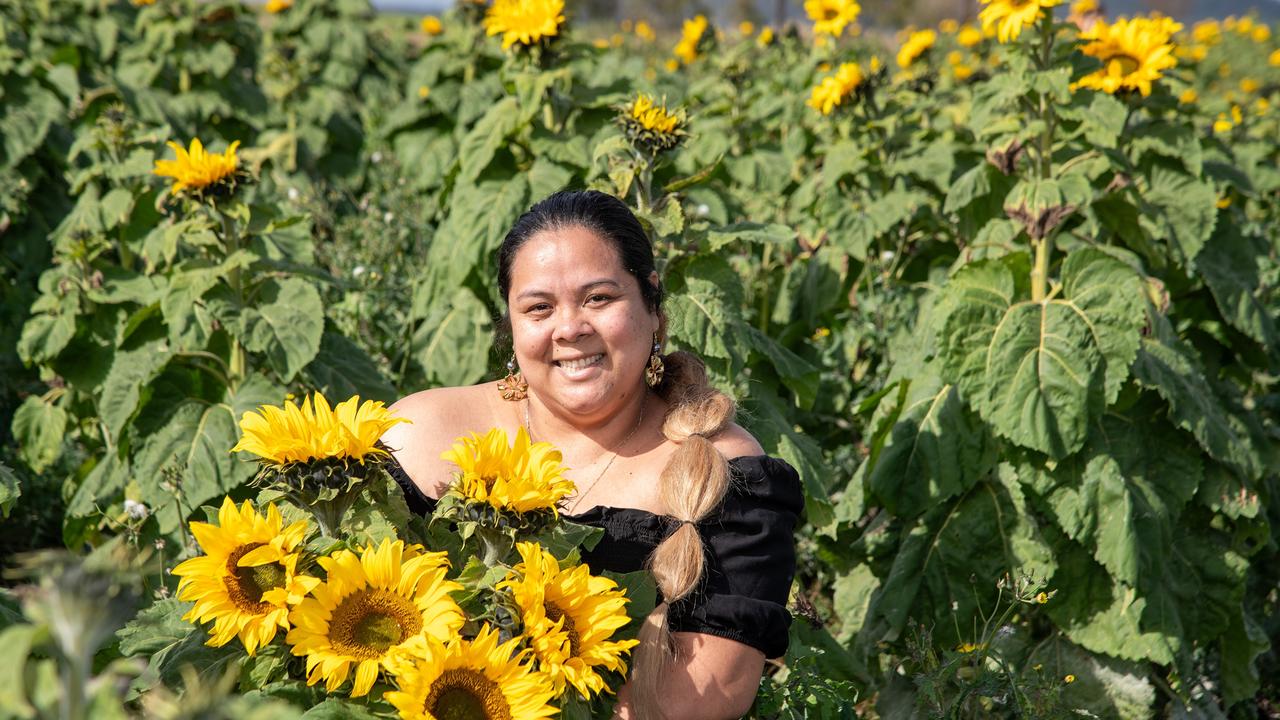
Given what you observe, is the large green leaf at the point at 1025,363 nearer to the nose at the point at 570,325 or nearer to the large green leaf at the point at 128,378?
the nose at the point at 570,325

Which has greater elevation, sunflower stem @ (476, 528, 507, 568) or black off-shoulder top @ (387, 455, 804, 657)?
sunflower stem @ (476, 528, 507, 568)

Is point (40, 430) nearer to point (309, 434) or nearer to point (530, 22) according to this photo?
point (530, 22)

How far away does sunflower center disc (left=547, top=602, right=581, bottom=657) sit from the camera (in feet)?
6.03

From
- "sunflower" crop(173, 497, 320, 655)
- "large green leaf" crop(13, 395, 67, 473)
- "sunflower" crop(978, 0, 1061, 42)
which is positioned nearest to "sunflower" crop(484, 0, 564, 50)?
"sunflower" crop(978, 0, 1061, 42)

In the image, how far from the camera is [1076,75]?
3.44 metres

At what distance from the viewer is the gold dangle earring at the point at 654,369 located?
269 cm

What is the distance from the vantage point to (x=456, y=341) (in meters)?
4.14

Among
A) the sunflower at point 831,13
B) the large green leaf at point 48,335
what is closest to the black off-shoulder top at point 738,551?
the large green leaf at point 48,335

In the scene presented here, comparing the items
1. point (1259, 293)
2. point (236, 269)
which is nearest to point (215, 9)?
point (236, 269)

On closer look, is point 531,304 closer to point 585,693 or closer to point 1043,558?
point 585,693

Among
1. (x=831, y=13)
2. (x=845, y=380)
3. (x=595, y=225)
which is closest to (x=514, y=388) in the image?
(x=595, y=225)

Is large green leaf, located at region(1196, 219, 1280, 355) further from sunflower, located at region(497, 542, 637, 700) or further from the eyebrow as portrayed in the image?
sunflower, located at region(497, 542, 637, 700)

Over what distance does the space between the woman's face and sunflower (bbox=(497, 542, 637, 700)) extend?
699 millimetres

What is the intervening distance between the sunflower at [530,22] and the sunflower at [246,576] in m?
2.59
